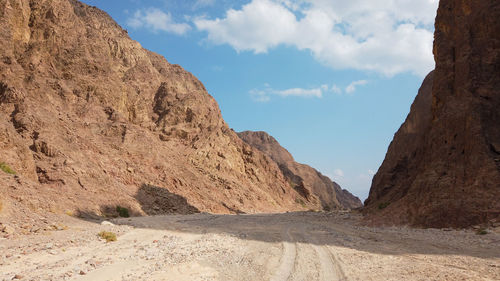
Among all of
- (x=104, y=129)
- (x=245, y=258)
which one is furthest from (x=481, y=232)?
(x=104, y=129)

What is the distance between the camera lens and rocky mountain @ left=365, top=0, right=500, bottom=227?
49.3 feet

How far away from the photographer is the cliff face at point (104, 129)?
2347 cm

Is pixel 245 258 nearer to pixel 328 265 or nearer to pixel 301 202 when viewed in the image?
pixel 328 265

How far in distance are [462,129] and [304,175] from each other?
8983 centimetres

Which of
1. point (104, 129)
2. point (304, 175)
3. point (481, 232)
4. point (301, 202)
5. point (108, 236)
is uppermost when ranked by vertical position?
point (304, 175)

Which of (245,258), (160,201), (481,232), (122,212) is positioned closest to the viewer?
(245,258)

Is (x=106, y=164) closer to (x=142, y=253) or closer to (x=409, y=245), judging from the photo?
(x=142, y=253)

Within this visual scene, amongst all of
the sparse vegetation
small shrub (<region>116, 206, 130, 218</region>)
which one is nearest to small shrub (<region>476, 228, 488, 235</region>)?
small shrub (<region>116, 206, 130, 218</region>)

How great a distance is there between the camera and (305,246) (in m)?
10.6

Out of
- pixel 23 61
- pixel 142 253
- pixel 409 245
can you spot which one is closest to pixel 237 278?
pixel 142 253

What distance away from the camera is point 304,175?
10625 centimetres

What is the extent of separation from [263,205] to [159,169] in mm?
19787

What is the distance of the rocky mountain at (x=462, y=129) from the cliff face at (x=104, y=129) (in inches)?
766

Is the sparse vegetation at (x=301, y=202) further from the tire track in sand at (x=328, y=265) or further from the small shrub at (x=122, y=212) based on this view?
the tire track in sand at (x=328, y=265)
